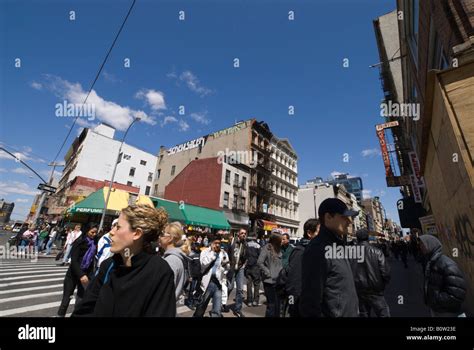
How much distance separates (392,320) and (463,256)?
5371 mm

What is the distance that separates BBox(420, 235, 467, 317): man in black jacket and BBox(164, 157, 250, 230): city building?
2874cm

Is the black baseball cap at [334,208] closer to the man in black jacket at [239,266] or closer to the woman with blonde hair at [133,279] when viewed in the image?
the woman with blonde hair at [133,279]

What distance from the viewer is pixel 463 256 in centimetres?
591

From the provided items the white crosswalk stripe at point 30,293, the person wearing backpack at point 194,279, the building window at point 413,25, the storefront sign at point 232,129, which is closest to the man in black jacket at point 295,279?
the person wearing backpack at point 194,279

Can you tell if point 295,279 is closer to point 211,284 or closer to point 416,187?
point 211,284

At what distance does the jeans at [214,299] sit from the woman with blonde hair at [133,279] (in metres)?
4.09

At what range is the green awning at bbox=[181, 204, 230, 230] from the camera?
24.9 meters

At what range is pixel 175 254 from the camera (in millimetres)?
3146

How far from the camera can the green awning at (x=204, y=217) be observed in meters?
24.9

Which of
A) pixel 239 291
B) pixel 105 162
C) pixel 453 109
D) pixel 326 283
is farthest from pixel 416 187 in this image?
pixel 105 162

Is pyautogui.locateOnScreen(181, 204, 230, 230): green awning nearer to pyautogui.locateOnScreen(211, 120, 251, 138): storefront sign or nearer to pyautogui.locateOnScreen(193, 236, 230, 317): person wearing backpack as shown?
pyautogui.locateOnScreen(211, 120, 251, 138): storefront sign

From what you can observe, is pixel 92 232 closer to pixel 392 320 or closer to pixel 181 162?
pixel 392 320

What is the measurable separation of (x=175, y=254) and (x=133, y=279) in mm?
1491

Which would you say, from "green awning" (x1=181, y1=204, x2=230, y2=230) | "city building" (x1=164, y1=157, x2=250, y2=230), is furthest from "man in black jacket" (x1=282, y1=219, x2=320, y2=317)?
"city building" (x1=164, y1=157, x2=250, y2=230)
